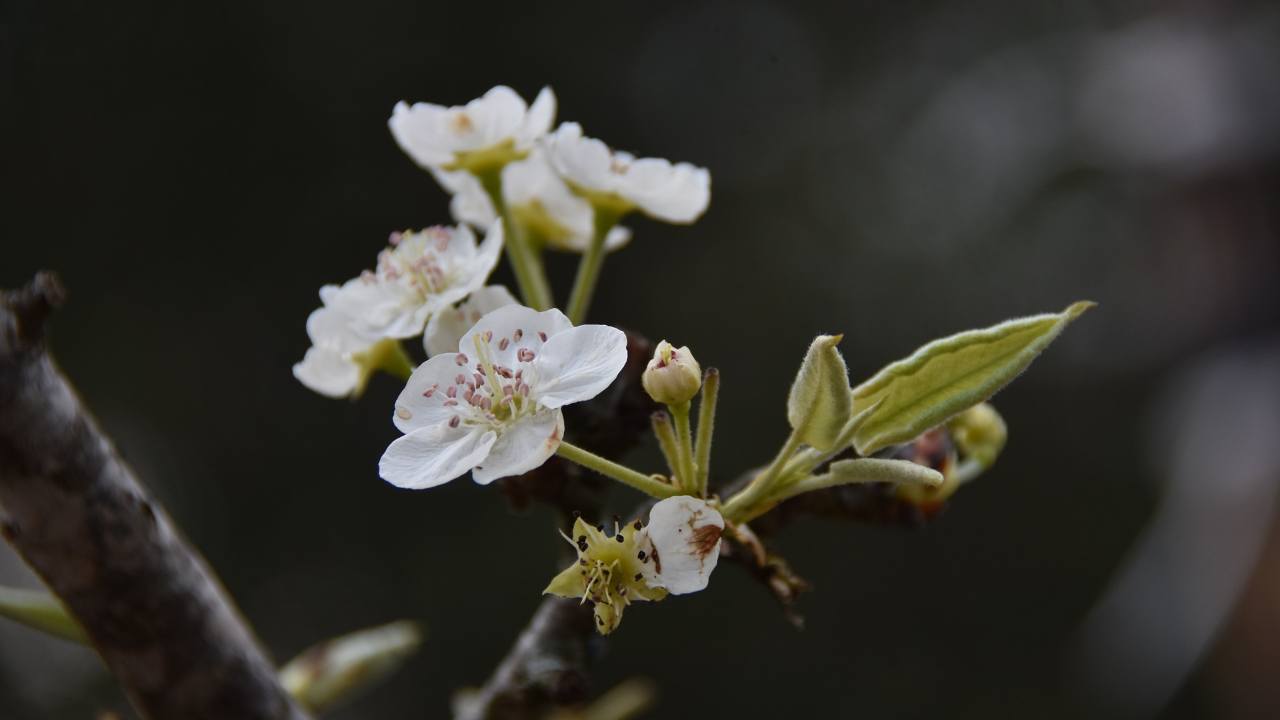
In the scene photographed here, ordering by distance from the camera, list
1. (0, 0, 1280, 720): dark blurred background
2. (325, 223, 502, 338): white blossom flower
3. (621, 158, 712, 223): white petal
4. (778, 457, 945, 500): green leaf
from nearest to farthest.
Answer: (778, 457, 945, 500): green leaf < (325, 223, 502, 338): white blossom flower < (621, 158, 712, 223): white petal < (0, 0, 1280, 720): dark blurred background

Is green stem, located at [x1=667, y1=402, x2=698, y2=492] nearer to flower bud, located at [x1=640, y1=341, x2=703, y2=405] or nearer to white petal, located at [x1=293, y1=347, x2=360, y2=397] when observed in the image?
flower bud, located at [x1=640, y1=341, x2=703, y2=405]

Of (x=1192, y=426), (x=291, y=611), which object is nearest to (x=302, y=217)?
(x=291, y=611)

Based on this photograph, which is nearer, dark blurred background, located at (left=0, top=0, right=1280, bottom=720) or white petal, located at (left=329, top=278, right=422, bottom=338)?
white petal, located at (left=329, top=278, right=422, bottom=338)

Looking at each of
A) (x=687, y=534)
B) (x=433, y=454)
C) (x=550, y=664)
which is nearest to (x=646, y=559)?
(x=687, y=534)

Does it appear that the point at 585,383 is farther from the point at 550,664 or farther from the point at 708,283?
the point at 708,283

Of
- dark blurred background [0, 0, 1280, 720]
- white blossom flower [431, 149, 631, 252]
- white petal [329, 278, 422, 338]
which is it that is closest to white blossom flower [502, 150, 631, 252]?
white blossom flower [431, 149, 631, 252]

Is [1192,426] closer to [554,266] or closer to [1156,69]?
[1156,69]

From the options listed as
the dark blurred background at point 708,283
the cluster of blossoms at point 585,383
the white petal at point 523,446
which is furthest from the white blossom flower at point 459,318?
the dark blurred background at point 708,283
